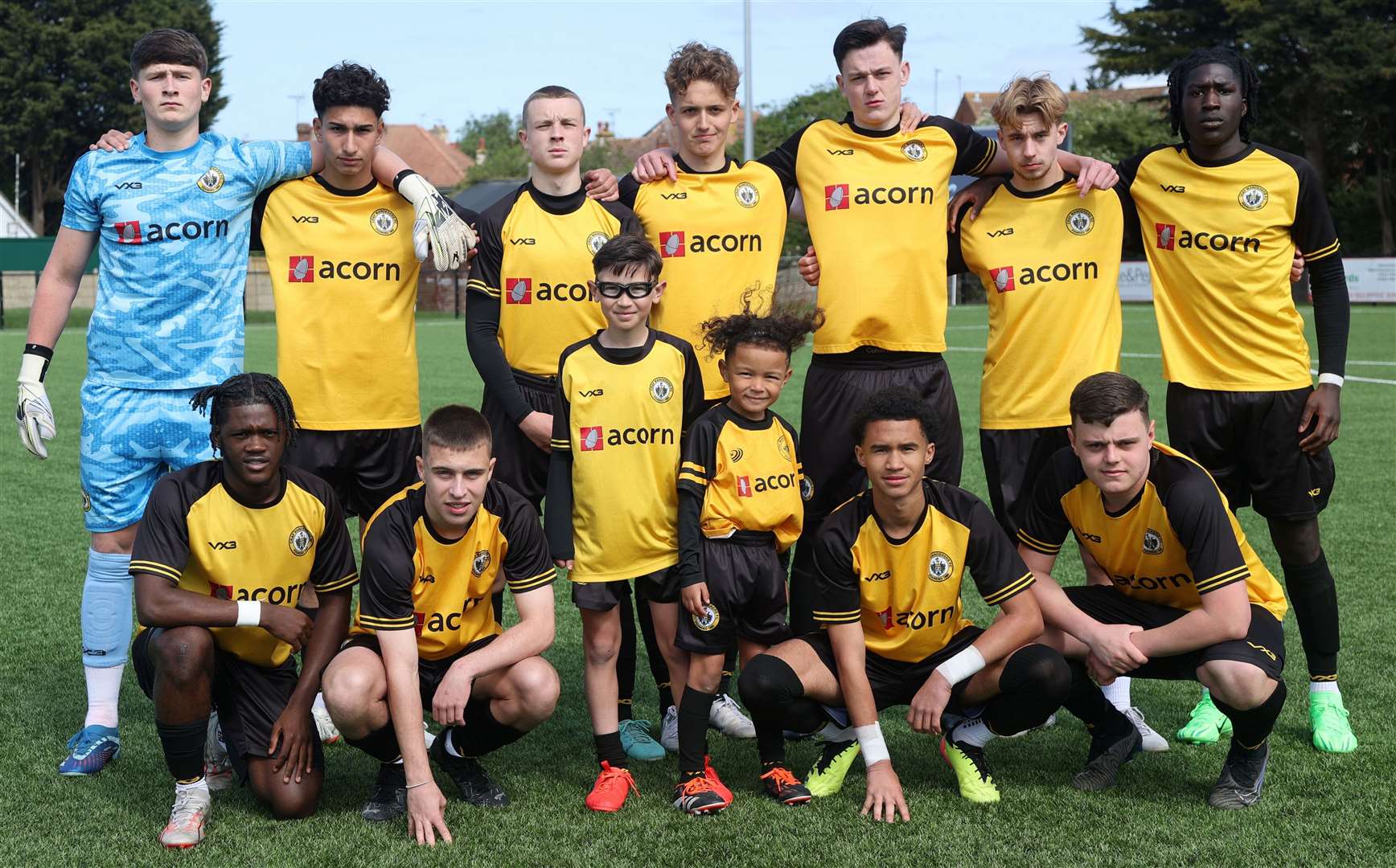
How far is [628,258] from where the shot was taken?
12.9 ft

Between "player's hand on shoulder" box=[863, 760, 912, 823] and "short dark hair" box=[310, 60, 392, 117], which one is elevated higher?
"short dark hair" box=[310, 60, 392, 117]

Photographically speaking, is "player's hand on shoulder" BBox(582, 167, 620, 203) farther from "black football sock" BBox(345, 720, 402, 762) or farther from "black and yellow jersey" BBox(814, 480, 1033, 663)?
"black football sock" BBox(345, 720, 402, 762)

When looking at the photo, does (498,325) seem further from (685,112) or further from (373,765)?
(373,765)

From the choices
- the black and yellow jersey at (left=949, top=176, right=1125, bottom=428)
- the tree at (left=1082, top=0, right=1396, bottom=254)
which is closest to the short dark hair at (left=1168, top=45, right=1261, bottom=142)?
the black and yellow jersey at (left=949, top=176, right=1125, bottom=428)

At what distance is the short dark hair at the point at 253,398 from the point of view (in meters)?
3.79

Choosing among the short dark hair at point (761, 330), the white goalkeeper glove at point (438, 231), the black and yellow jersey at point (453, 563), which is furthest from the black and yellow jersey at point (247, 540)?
the short dark hair at point (761, 330)

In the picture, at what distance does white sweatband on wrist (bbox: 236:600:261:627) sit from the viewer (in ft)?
12.2

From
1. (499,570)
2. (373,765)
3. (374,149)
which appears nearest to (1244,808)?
(499,570)

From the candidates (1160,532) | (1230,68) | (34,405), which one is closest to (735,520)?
(1160,532)

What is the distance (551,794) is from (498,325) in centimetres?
156

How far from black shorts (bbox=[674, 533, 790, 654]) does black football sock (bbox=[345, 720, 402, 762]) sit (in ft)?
2.94

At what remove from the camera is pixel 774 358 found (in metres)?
3.96

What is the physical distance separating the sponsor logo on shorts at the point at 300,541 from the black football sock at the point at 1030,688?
2128 mm

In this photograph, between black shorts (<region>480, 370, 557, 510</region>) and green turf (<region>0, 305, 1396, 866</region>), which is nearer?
green turf (<region>0, 305, 1396, 866</region>)
